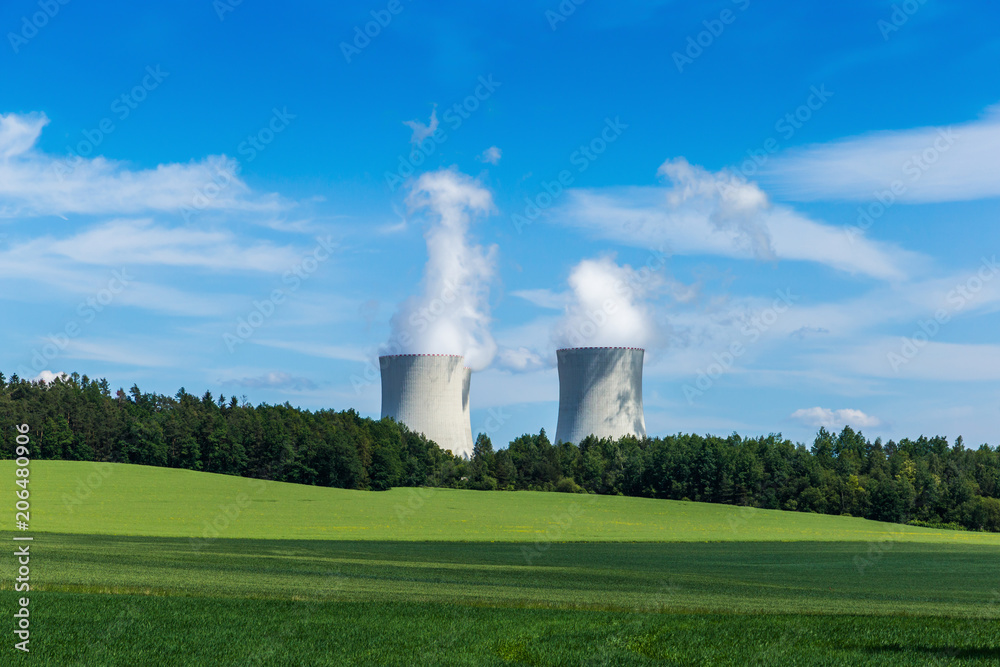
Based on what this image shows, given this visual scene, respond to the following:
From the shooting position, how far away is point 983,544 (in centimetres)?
5153

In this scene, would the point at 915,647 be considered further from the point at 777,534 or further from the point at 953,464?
the point at 953,464

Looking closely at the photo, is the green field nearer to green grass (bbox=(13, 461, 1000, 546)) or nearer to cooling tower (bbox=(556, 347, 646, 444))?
green grass (bbox=(13, 461, 1000, 546))

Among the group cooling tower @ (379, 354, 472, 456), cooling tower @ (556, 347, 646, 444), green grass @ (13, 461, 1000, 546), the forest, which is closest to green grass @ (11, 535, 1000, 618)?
green grass @ (13, 461, 1000, 546)

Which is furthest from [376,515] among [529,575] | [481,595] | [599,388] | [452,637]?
[452,637]

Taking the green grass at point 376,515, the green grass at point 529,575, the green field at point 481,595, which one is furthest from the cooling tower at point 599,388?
the green grass at point 529,575

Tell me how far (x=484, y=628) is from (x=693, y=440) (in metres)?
71.0

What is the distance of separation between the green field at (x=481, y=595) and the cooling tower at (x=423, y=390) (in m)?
7.28

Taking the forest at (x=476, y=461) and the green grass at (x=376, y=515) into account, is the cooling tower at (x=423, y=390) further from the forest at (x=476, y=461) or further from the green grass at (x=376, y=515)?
the forest at (x=476, y=461)

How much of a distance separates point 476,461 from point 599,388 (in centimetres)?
2915

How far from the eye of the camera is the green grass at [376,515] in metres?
45.0

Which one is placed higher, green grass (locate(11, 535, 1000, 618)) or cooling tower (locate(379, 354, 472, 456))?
cooling tower (locate(379, 354, 472, 456))

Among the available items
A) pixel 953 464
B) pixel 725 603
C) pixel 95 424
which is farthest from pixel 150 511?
pixel 953 464

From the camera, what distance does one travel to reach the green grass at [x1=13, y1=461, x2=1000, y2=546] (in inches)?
1772

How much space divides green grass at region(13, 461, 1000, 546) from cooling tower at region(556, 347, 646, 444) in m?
6.15
